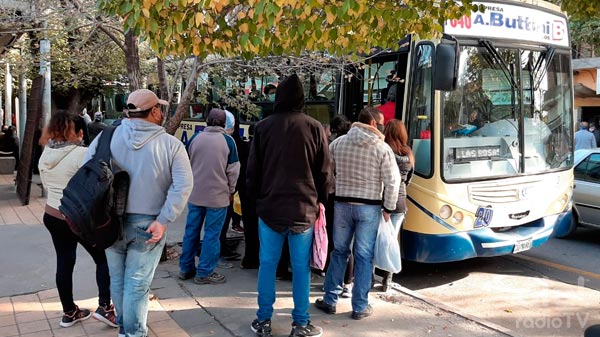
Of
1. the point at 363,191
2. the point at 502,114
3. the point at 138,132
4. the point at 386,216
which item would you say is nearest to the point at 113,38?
the point at 138,132

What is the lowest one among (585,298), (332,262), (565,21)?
(585,298)

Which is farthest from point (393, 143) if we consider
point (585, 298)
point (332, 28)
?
point (585, 298)

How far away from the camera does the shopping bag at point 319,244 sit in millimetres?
4125

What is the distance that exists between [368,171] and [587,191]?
5216mm

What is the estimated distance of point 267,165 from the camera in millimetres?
3990

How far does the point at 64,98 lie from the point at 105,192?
1670 cm

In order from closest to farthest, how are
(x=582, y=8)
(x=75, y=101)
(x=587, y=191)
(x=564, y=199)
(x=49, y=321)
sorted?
(x=49, y=321) → (x=582, y=8) → (x=564, y=199) → (x=587, y=191) → (x=75, y=101)

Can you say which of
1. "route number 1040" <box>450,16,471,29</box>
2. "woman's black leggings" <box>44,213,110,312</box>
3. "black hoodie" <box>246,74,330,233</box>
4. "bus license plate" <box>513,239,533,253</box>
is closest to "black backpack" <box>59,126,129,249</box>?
"woman's black leggings" <box>44,213,110,312</box>

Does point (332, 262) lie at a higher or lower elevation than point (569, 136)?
lower

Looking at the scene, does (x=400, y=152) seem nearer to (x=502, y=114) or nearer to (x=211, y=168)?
(x=502, y=114)

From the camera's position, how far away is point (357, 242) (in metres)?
4.55

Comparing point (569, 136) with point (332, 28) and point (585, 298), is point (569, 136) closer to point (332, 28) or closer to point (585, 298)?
point (585, 298)

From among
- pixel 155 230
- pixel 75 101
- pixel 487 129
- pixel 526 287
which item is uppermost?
pixel 75 101

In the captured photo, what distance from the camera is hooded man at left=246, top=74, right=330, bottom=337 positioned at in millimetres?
3924
